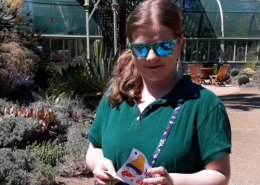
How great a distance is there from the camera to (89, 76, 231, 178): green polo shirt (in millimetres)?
1341

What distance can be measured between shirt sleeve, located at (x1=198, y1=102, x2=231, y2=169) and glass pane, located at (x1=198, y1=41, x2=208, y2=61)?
2175 cm

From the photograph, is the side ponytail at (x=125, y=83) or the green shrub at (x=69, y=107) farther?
the green shrub at (x=69, y=107)

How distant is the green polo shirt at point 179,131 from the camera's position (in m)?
1.34

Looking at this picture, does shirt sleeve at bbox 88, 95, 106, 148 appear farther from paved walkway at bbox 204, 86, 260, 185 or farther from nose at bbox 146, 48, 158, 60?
paved walkway at bbox 204, 86, 260, 185

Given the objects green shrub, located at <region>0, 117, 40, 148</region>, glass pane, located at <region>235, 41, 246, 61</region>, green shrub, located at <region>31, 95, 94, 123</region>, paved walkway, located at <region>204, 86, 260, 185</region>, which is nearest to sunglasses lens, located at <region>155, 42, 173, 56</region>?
paved walkway, located at <region>204, 86, 260, 185</region>

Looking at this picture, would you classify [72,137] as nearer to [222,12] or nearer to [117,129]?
[117,129]

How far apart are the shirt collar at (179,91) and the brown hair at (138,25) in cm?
18

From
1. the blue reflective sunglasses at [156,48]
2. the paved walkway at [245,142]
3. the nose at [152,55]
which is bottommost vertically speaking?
the paved walkway at [245,142]

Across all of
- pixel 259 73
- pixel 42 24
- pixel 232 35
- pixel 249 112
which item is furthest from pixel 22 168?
pixel 232 35

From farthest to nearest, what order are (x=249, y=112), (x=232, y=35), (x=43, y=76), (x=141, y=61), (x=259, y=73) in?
(x=232, y=35) → (x=259, y=73) → (x=43, y=76) → (x=249, y=112) → (x=141, y=61)

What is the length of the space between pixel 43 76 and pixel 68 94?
2.49m

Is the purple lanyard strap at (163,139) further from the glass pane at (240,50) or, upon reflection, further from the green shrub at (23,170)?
the glass pane at (240,50)

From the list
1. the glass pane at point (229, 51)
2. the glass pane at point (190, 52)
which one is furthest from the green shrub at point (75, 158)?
the glass pane at point (229, 51)

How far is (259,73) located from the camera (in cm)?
1622
